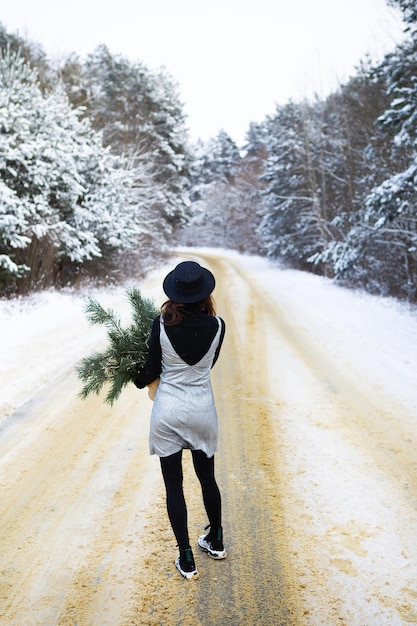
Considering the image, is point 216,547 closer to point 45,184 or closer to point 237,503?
point 237,503

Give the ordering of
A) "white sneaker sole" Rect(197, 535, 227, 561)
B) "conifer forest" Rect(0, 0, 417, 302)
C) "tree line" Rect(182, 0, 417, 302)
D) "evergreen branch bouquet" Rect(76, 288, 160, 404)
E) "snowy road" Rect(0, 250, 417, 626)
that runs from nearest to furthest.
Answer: "snowy road" Rect(0, 250, 417, 626), "white sneaker sole" Rect(197, 535, 227, 561), "evergreen branch bouquet" Rect(76, 288, 160, 404), "tree line" Rect(182, 0, 417, 302), "conifer forest" Rect(0, 0, 417, 302)

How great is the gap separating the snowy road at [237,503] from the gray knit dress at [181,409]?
31.2 inches

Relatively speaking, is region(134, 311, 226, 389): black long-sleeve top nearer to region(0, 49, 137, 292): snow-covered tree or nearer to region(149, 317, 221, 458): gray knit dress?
region(149, 317, 221, 458): gray knit dress

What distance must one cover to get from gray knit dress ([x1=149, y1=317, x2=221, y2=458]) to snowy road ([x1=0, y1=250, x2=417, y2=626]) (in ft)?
2.60

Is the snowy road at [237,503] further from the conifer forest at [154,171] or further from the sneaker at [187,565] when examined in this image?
the conifer forest at [154,171]

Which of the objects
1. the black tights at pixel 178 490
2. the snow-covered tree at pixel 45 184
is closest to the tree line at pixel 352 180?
the snow-covered tree at pixel 45 184

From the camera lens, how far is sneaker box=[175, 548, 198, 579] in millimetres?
2730

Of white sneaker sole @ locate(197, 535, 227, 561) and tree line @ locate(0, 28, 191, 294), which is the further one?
tree line @ locate(0, 28, 191, 294)

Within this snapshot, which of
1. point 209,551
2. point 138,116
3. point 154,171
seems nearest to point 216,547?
point 209,551

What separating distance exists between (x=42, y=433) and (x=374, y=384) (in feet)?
13.9

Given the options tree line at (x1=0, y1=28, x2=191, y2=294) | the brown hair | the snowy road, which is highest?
tree line at (x1=0, y1=28, x2=191, y2=294)

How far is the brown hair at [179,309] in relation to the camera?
264cm

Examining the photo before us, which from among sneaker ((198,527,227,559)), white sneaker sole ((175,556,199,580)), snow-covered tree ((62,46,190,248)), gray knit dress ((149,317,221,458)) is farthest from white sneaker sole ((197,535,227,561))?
snow-covered tree ((62,46,190,248))

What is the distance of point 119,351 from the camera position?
10.0 ft
